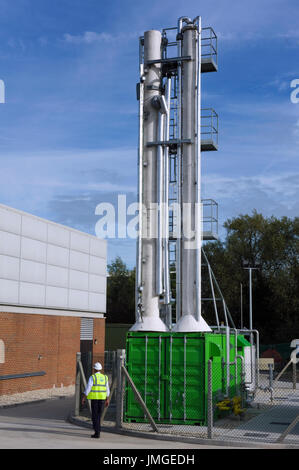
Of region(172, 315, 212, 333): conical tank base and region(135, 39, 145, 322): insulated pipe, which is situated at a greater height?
region(135, 39, 145, 322): insulated pipe

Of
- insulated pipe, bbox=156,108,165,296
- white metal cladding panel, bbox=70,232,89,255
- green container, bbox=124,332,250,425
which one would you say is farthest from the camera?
white metal cladding panel, bbox=70,232,89,255

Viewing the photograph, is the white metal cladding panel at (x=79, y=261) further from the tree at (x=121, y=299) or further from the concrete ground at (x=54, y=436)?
the tree at (x=121, y=299)

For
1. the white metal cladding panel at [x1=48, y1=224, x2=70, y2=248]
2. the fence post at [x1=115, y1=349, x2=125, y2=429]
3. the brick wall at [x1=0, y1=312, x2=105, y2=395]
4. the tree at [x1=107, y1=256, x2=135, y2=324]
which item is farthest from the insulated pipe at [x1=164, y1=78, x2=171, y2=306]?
the tree at [x1=107, y1=256, x2=135, y2=324]

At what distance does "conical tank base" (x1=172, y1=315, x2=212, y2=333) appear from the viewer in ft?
58.6

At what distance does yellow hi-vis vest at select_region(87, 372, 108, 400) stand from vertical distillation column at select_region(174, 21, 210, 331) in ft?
13.0

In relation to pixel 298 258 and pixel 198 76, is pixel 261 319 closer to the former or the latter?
pixel 298 258

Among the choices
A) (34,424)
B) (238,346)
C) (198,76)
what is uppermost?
(198,76)

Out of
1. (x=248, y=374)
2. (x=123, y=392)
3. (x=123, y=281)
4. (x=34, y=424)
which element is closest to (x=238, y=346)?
(x=248, y=374)

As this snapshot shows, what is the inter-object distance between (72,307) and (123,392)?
14.1 metres

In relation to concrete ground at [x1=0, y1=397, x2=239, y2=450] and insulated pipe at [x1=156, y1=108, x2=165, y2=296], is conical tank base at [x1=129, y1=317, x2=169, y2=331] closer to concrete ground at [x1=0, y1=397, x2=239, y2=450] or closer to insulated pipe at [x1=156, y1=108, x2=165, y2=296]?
insulated pipe at [x1=156, y1=108, x2=165, y2=296]

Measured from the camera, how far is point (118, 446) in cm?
1326

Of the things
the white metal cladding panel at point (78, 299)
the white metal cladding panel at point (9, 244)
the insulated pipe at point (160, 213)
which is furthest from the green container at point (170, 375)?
the white metal cladding panel at point (78, 299)

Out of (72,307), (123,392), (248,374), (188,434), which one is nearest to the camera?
(188,434)

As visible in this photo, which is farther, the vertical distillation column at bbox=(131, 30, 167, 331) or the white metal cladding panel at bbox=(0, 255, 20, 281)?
the white metal cladding panel at bbox=(0, 255, 20, 281)
